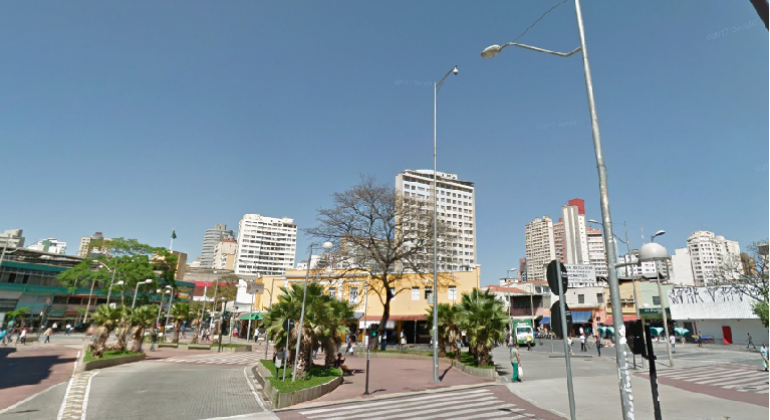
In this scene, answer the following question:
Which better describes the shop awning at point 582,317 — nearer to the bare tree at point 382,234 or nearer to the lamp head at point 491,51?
the bare tree at point 382,234

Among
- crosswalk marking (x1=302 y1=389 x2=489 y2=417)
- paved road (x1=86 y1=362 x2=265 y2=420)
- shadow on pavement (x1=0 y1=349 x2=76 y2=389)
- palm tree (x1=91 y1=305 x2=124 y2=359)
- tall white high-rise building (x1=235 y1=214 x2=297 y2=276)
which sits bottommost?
shadow on pavement (x1=0 y1=349 x2=76 y2=389)

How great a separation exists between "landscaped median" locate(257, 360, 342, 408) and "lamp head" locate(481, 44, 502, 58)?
475 inches

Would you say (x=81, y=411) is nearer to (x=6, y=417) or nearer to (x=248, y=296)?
(x=6, y=417)

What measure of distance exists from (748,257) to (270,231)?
17798cm

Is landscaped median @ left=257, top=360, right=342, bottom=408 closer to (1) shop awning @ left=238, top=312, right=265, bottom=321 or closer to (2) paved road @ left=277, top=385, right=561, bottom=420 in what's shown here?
(2) paved road @ left=277, top=385, right=561, bottom=420

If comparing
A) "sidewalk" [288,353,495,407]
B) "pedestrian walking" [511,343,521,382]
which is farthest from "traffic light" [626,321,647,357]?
"pedestrian walking" [511,343,521,382]

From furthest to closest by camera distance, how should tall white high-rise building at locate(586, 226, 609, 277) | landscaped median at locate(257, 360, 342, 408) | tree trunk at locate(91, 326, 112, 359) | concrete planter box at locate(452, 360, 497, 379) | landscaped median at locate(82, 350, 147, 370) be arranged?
1. tall white high-rise building at locate(586, 226, 609, 277)
2. tree trunk at locate(91, 326, 112, 359)
3. landscaped median at locate(82, 350, 147, 370)
4. concrete planter box at locate(452, 360, 497, 379)
5. landscaped median at locate(257, 360, 342, 408)

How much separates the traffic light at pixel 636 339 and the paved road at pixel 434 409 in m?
6.83

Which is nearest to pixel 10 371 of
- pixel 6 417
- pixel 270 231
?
pixel 6 417

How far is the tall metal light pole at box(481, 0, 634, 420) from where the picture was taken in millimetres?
6020

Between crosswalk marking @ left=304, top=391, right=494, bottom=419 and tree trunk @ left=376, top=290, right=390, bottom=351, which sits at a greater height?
tree trunk @ left=376, top=290, right=390, bottom=351

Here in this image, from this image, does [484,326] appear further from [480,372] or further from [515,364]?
[515,364]

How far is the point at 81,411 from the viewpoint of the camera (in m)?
13.0

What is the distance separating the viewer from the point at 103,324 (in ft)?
82.4
